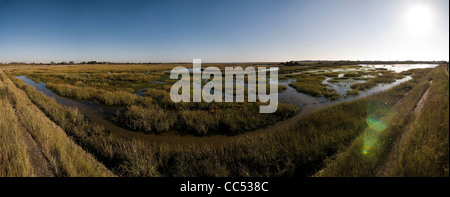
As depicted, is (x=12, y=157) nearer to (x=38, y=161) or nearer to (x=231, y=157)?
(x=38, y=161)

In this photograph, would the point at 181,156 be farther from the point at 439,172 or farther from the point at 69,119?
the point at 69,119

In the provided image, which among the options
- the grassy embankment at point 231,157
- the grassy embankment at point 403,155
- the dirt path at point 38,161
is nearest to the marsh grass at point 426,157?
the grassy embankment at point 403,155

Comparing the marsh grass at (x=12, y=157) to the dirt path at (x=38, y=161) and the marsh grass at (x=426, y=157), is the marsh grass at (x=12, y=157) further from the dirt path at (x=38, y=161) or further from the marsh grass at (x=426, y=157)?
the marsh grass at (x=426, y=157)

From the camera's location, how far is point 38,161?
4465 mm

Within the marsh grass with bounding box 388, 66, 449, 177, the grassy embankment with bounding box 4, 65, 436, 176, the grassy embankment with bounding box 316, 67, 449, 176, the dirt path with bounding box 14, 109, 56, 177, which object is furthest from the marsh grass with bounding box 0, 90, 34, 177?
the marsh grass with bounding box 388, 66, 449, 177

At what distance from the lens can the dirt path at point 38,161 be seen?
13.3ft

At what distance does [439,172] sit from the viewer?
3.47m

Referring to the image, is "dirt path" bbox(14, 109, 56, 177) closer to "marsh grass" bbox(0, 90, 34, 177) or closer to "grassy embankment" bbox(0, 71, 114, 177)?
"grassy embankment" bbox(0, 71, 114, 177)

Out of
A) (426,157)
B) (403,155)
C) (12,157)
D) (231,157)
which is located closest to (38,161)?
(12,157)

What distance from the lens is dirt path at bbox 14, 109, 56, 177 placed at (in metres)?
4.05

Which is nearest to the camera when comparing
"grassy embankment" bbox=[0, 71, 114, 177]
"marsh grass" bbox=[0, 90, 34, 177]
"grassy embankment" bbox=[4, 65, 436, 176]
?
"marsh grass" bbox=[0, 90, 34, 177]

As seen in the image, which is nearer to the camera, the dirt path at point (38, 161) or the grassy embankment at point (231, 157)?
the dirt path at point (38, 161)
